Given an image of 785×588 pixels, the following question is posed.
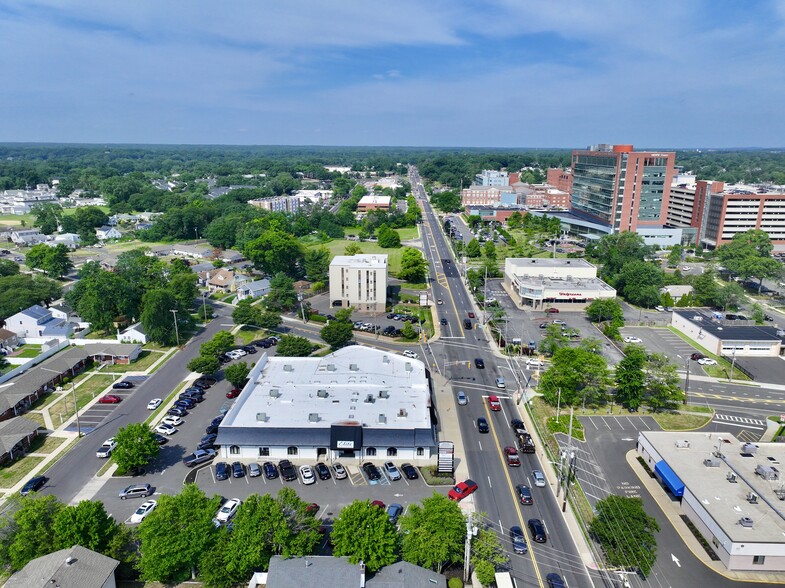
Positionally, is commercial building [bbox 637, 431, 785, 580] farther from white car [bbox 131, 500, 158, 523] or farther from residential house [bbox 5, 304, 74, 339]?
residential house [bbox 5, 304, 74, 339]

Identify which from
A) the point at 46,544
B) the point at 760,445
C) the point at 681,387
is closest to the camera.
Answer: the point at 46,544

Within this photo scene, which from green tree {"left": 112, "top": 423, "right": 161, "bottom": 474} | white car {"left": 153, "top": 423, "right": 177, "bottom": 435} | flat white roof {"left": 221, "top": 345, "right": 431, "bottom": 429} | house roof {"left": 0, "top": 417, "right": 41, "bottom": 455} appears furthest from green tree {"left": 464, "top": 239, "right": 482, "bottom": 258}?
house roof {"left": 0, "top": 417, "right": 41, "bottom": 455}

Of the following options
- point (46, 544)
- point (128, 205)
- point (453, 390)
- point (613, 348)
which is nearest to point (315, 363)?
point (453, 390)

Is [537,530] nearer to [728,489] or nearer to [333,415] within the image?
[728,489]

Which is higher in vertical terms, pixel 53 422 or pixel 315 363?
pixel 315 363

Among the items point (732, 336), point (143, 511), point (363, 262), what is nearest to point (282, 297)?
point (363, 262)

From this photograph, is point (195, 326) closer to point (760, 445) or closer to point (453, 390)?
point (453, 390)

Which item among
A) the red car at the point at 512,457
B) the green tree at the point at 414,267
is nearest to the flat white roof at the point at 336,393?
the red car at the point at 512,457
